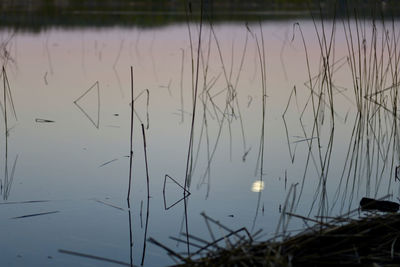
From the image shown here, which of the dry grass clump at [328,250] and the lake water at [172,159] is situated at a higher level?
the dry grass clump at [328,250]

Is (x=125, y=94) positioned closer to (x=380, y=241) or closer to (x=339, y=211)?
(x=339, y=211)

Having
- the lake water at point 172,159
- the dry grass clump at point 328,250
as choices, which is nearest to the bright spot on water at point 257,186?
the lake water at point 172,159

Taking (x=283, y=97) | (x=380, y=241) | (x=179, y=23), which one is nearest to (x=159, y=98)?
(x=283, y=97)

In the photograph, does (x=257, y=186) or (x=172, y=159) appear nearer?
(x=257, y=186)

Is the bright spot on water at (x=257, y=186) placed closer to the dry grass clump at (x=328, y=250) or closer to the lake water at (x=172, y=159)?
the lake water at (x=172, y=159)

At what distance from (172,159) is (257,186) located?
52cm

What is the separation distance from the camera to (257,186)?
289 centimetres

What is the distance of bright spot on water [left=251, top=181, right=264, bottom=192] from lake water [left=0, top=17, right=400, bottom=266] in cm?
1

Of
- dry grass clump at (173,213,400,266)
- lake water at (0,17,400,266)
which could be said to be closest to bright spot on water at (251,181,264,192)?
lake water at (0,17,400,266)

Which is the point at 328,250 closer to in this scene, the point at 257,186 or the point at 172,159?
the point at 257,186

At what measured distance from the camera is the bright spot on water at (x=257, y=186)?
284cm

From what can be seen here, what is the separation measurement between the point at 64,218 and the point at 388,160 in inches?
62.4

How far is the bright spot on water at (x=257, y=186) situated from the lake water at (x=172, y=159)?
10 mm

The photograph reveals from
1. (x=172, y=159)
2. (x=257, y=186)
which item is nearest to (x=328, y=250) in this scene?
(x=257, y=186)
